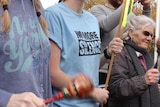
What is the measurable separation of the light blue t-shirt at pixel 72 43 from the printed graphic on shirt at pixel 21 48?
520 millimetres

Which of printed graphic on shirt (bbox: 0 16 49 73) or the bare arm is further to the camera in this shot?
the bare arm

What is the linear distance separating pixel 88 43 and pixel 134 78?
0.70m

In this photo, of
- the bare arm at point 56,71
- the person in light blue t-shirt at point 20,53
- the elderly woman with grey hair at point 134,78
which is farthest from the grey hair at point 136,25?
the person in light blue t-shirt at point 20,53

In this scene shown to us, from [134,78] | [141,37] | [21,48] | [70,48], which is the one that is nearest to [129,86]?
[134,78]

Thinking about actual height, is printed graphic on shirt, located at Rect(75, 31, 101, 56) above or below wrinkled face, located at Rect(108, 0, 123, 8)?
below

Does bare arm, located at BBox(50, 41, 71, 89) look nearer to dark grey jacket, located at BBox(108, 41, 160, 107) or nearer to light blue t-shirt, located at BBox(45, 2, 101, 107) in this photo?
light blue t-shirt, located at BBox(45, 2, 101, 107)

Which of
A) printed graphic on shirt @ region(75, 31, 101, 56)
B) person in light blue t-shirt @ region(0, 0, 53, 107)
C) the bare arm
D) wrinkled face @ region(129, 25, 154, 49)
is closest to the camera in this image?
person in light blue t-shirt @ region(0, 0, 53, 107)

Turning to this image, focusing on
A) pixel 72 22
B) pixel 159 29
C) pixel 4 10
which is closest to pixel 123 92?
pixel 72 22

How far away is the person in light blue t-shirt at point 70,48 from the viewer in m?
1.98

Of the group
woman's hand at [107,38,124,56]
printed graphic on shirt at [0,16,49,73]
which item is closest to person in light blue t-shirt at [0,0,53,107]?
printed graphic on shirt at [0,16,49,73]

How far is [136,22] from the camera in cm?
307

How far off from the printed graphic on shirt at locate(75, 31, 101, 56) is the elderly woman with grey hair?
1.85 feet

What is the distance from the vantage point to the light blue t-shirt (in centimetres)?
202

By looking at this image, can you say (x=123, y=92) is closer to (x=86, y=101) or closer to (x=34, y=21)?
(x=86, y=101)
